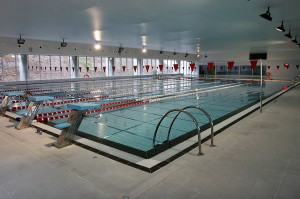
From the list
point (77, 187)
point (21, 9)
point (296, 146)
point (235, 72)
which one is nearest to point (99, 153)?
point (77, 187)

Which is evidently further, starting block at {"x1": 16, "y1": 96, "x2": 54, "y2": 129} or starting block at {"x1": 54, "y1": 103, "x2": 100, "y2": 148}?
starting block at {"x1": 16, "y1": 96, "x2": 54, "y2": 129}

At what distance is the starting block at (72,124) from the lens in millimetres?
4167

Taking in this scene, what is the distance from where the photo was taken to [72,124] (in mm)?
4320

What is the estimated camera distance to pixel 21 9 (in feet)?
19.2

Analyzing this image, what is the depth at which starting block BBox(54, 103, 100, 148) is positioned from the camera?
417 cm

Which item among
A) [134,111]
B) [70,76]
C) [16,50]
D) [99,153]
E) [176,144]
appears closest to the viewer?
[99,153]

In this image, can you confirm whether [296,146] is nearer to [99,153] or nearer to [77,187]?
[99,153]

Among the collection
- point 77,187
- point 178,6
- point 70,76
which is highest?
point 178,6

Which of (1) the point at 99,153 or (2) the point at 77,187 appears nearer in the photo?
(2) the point at 77,187

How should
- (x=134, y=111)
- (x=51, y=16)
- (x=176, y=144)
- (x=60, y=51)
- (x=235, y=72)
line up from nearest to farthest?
(x=176, y=144)
(x=51, y=16)
(x=134, y=111)
(x=60, y=51)
(x=235, y=72)

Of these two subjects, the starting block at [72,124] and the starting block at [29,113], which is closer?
the starting block at [72,124]

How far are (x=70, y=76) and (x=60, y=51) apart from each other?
4088 millimetres

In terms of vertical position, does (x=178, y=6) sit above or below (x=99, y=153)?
above

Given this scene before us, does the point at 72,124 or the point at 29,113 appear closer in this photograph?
the point at 72,124
